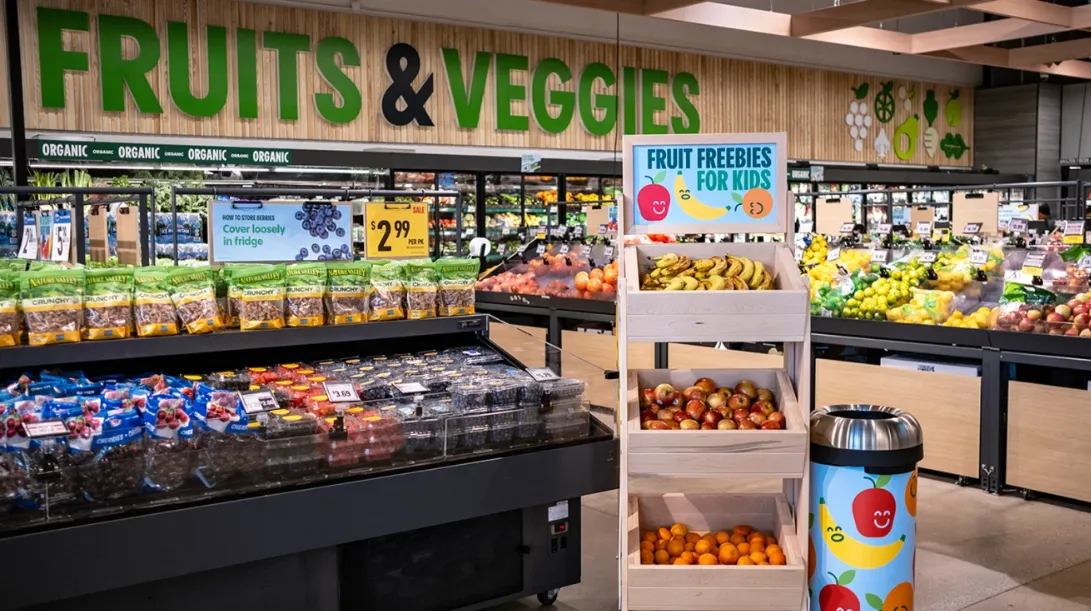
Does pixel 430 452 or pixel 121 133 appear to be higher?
pixel 121 133

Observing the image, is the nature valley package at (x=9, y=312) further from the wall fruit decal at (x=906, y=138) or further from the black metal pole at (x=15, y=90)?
the wall fruit decal at (x=906, y=138)

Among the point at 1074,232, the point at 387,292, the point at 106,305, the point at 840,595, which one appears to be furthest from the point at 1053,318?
the point at 106,305

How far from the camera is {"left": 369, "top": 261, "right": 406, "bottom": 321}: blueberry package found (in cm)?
370

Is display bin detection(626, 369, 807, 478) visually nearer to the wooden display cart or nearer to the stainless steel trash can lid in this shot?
the wooden display cart

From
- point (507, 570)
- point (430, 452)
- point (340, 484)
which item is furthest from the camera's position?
point (507, 570)

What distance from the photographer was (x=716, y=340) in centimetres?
314

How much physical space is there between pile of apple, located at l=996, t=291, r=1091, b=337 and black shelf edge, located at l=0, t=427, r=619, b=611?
2857 mm

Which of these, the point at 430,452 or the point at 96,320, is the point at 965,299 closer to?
the point at 430,452

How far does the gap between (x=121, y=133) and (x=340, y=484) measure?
677 cm

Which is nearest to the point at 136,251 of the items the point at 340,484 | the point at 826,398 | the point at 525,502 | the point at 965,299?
the point at 340,484

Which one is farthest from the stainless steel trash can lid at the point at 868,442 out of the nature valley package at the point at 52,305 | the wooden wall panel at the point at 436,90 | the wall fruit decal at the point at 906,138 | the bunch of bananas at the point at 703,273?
the wall fruit decal at the point at 906,138

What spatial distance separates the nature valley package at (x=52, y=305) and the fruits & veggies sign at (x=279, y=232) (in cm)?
55

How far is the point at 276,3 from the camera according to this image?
938 centimetres

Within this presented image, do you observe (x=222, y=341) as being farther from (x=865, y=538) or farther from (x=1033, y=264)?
(x=1033, y=264)
